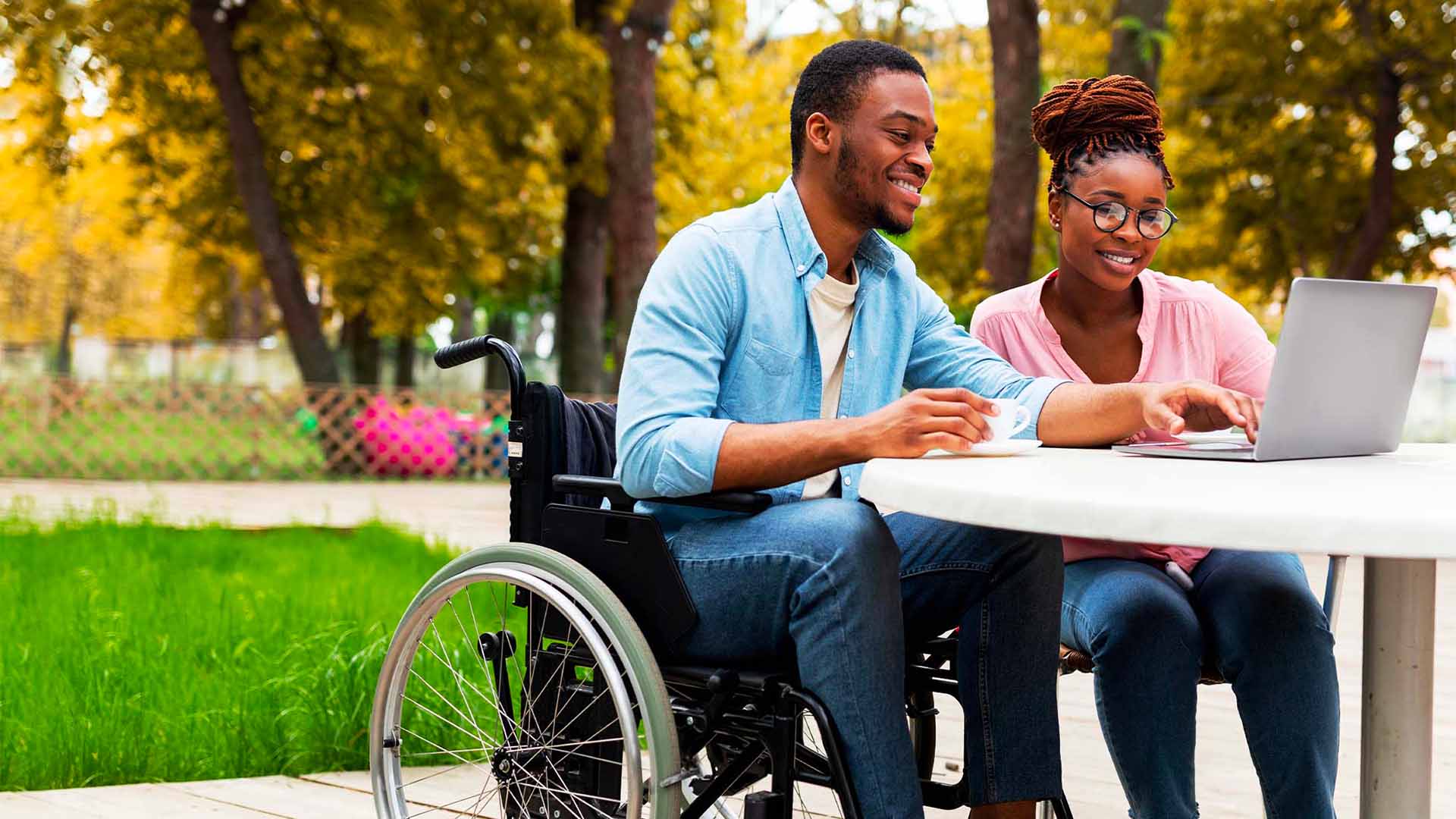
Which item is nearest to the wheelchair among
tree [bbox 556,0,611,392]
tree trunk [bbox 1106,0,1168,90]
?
tree trunk [bbox 1106,0,1168,90]

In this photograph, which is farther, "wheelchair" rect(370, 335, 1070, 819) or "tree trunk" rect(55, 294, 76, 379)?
"tree trunk" rect(55, 294, 76, 379)

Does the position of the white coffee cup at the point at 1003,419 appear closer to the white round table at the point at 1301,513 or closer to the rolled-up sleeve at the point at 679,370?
the white round table at the point at 1301,513

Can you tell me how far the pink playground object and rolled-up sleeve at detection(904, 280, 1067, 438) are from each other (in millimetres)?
12807

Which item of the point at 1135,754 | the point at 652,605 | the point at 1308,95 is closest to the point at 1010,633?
the point at 1135,754

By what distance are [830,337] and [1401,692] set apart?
925mm

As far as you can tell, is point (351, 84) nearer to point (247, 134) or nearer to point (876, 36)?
point (247, 134)

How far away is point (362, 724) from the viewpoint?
11.5ft

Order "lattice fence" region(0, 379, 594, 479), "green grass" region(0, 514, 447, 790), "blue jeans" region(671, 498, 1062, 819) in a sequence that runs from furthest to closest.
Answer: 1. "lattice fence" region(0, 379, 594, 479)
2. "green grass" region(0, 514, 447, 790)
3. "blue jeans" region(671, 498, 1062, 819)

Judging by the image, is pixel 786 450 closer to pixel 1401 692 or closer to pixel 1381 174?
pixel 1401 692

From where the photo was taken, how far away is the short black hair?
7.35 ft

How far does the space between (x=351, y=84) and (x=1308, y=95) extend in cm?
941

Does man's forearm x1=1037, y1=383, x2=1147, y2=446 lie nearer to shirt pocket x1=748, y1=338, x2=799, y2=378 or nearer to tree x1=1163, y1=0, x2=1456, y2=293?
shirt pocket x1=748, y1=338, x2=799, y2=378

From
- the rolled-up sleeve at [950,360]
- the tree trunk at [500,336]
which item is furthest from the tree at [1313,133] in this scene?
the rolled-up sleeve at [950,360]

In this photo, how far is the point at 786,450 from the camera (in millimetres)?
1991
